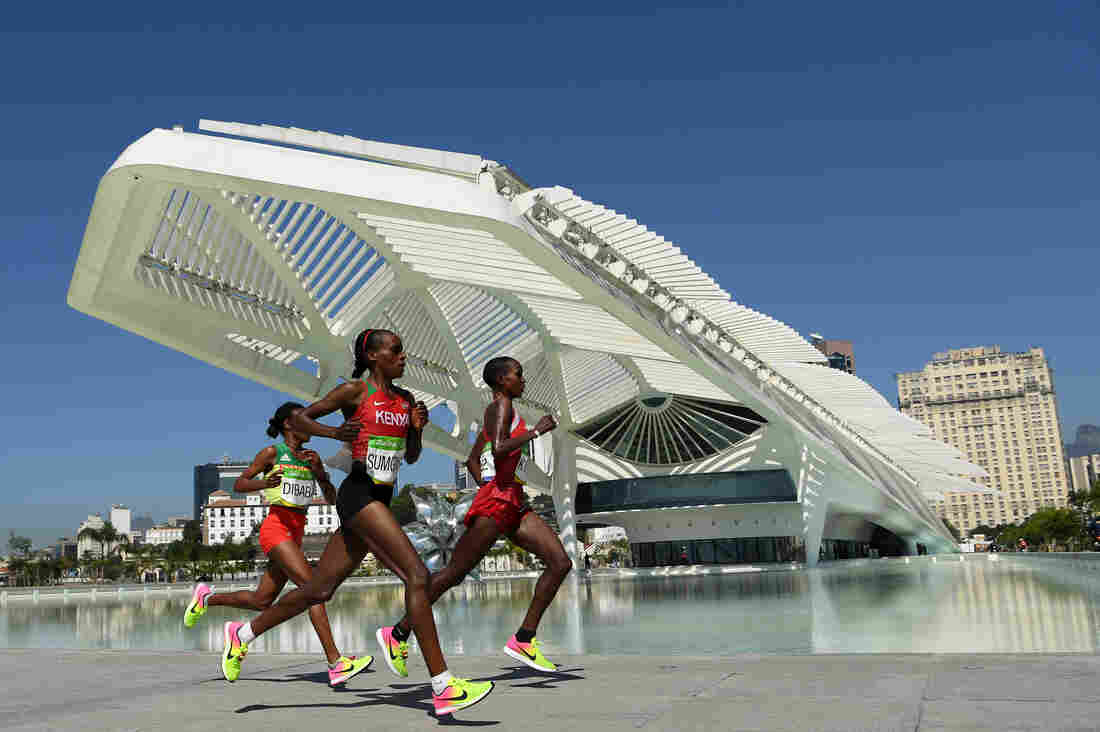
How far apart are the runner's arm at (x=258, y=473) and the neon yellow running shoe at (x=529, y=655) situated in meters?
1.79

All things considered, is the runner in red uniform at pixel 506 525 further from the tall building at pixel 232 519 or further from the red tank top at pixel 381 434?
the tall building at pixel 232 519

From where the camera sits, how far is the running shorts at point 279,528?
6145 millimetres

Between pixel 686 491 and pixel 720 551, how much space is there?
10.4ft

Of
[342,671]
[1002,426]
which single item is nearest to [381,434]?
[342,671]

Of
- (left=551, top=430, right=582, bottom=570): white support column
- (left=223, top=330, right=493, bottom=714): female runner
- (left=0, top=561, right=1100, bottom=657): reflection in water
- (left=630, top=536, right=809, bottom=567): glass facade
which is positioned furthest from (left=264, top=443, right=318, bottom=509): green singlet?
(left=551, top=430, right=582, bottom=570): white support column

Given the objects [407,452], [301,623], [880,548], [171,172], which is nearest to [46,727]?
[407,452]

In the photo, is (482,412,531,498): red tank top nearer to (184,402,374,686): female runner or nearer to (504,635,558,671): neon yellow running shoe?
(504,635,558,671): neon yellow running shoe

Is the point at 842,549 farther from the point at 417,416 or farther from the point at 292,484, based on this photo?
the point at 417,416

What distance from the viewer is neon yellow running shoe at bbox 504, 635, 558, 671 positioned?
219 inches

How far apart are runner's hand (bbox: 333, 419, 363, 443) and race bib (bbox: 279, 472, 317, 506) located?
1432mm

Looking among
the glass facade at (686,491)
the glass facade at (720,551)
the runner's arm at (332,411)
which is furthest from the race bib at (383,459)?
the glass facade at (720,551)

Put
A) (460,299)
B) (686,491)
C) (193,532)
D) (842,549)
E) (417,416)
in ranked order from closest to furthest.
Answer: (417,416), (460,299), (686,491), (842,549), (193,532)

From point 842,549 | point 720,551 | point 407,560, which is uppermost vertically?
point 407,560

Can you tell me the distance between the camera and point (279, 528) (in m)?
6.17
